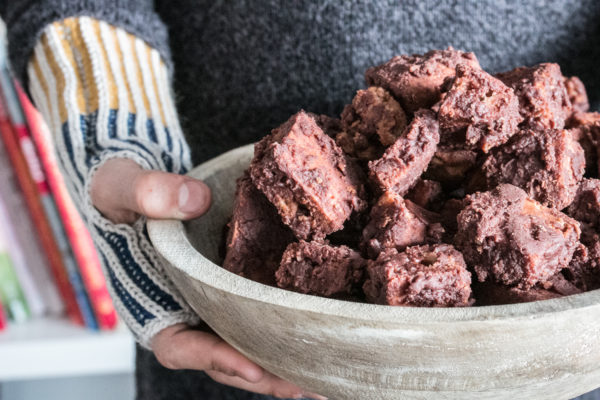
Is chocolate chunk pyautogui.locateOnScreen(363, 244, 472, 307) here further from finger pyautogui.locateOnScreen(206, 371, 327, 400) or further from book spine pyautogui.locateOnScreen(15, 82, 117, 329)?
book spine pyautogui.locateOnScreen(15, 82, 117, 329)

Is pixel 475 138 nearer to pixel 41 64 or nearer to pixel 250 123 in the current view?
pixel 250 123

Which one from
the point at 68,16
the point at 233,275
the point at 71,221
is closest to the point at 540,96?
the point at 233,275

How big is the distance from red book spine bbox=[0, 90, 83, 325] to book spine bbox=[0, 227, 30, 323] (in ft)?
0.33

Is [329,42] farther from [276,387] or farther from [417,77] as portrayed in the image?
[276,387]

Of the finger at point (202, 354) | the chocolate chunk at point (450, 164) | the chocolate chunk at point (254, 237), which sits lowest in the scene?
the finger at point (202, 354)

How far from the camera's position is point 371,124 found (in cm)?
70

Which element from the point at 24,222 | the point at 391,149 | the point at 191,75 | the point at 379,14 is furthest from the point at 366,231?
the point at 24,222

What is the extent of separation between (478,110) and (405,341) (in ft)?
→ 0.99

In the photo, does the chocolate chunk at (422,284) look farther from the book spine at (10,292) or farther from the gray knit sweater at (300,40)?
the book spine at (10,292)

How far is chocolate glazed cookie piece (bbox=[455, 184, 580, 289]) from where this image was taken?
22.5 inches

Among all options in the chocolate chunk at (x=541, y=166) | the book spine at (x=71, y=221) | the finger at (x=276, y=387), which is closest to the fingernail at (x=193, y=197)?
the finger at (x=276, y=387)

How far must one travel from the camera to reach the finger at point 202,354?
67cm

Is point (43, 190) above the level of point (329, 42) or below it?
below

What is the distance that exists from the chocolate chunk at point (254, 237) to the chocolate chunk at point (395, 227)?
0.11m
